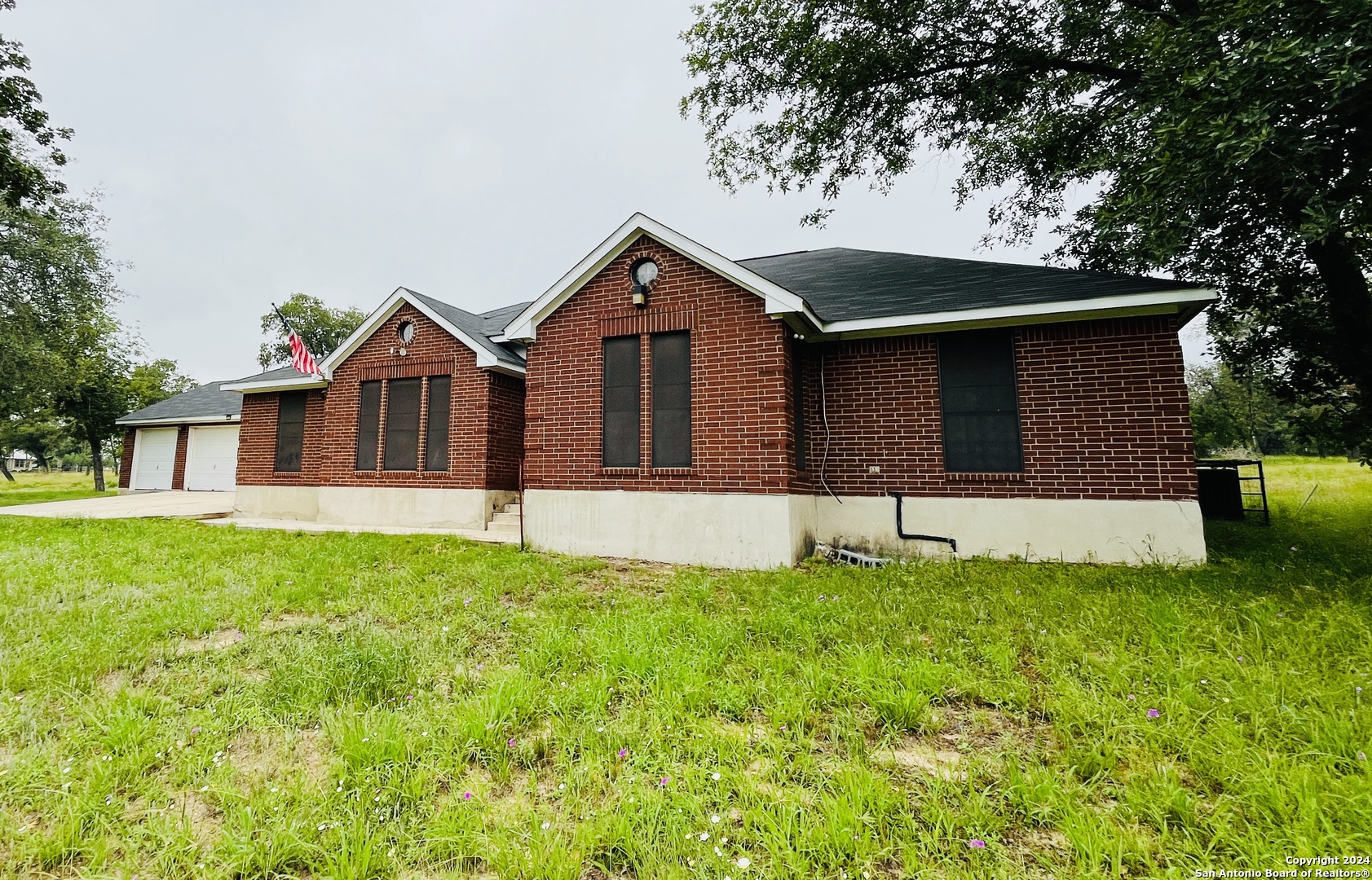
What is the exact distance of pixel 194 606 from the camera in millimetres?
5031

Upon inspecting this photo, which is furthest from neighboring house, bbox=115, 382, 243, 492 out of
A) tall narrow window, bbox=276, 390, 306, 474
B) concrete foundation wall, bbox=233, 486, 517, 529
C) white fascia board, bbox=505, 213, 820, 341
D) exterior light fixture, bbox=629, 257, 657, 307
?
exterior light fixture, bbox=629, 257, 657, 307

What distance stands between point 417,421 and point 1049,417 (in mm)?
11927

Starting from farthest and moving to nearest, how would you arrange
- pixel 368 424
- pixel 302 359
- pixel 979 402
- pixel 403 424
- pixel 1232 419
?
pixel 1232 419, pixel 302 359, pixel 368 424, pixel 403 424, pixel 979 402

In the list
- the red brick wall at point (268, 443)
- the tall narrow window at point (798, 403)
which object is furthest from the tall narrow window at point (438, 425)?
the tall narrow window at point (798, 403)

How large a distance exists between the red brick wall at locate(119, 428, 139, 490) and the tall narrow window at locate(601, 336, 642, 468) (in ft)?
86.1

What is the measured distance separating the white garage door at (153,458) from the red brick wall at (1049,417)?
26617 mm

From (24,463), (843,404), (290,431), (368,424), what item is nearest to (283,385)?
(290,431)

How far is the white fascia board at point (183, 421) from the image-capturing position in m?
19.3

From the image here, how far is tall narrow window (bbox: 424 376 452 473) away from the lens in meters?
11.2

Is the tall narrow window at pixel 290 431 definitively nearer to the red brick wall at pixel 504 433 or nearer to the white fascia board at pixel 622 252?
the red brick wall at pixel 504 433

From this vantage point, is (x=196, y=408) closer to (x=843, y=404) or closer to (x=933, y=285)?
(x=843, y=404)

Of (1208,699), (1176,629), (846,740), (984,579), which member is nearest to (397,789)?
(846,740)

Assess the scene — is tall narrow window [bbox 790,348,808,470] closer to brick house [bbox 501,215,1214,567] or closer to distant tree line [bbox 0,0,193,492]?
brick house [bbox 501,215,1214,567]

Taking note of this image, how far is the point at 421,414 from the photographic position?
11453 mm
